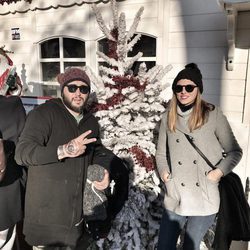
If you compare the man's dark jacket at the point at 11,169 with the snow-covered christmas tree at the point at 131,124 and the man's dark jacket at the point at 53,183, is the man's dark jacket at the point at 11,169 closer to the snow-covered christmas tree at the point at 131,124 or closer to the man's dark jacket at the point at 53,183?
the man's dark jacket at the point at 53,183

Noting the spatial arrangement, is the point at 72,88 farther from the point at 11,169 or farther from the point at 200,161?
the point at 200,161

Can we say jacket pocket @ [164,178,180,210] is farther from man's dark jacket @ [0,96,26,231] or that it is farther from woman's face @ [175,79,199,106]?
man's dark jacket @ [0,96,26,231]

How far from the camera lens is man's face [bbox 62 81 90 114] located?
6.40 ft

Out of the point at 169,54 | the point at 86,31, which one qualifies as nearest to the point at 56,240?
the point at 169,54

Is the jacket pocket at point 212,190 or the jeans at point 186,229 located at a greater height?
the jacket pocket at point 212,190

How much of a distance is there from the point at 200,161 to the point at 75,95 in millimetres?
1019

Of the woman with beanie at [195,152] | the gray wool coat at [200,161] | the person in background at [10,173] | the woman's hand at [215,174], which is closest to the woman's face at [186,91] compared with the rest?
the woman with beanie at [195,152]

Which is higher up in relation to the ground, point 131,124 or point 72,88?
point 72,88

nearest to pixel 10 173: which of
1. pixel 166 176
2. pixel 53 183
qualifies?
pixel 53 183

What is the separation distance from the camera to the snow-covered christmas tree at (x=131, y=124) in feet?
8.86

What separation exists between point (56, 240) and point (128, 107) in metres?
1.32

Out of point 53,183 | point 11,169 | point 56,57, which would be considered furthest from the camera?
point 56,57

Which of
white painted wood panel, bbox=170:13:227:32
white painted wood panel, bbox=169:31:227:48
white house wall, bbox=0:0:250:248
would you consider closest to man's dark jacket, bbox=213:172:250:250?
white house wall, bbox=0:0:250:248

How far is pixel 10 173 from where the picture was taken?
2006mm
